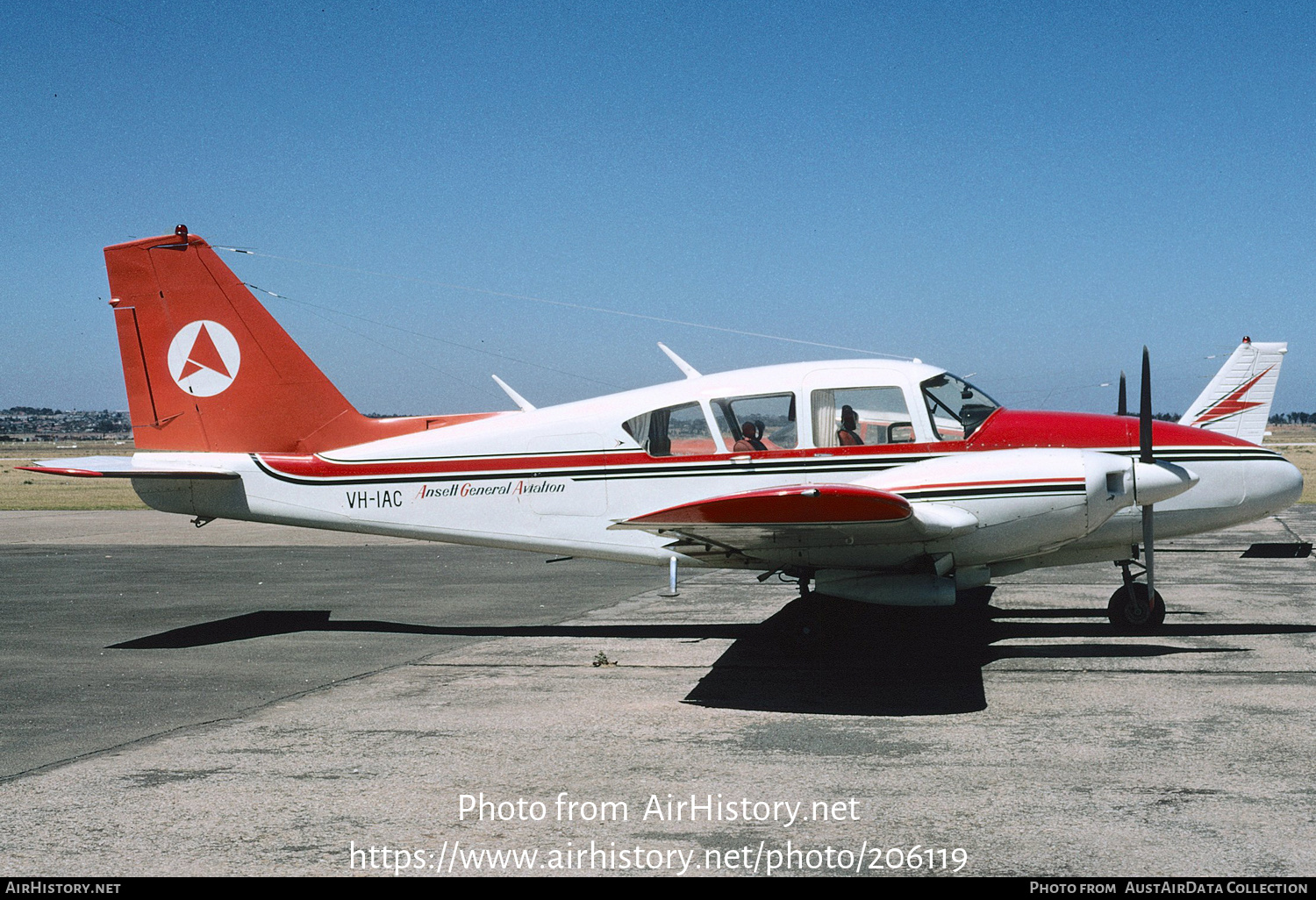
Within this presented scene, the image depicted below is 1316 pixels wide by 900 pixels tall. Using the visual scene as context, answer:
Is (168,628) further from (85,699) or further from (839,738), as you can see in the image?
(839,738)

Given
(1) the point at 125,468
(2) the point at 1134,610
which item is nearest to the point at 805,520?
(2) the point at 1134,610

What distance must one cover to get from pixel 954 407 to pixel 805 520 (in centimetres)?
253

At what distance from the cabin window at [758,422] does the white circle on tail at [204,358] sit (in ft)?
17.1

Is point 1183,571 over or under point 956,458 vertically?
under

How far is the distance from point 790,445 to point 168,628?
695cm

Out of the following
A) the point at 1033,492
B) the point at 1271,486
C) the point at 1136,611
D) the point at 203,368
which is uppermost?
the point at 203,368

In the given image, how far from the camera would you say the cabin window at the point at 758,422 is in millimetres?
9492

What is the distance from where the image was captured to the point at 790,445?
947 centimetres

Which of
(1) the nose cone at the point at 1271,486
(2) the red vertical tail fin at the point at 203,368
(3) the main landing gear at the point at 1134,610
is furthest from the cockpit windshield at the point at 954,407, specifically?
(2) the red vertical tail fin at the point at 203,368

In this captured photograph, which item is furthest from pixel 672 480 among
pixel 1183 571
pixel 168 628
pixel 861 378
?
pixel 1183 571

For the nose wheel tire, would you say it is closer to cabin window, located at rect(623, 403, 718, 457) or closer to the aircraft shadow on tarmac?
the aircraft shadow on tarmac

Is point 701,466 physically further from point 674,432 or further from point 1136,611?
point 1136,611

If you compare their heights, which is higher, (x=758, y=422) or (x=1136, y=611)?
(x=758, y=422)

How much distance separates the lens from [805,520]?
764cm
